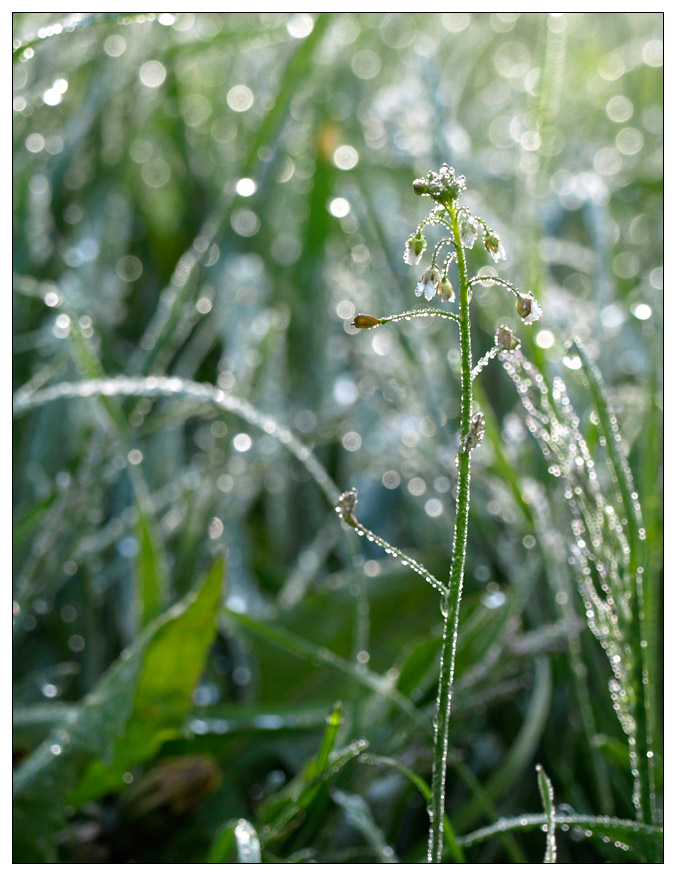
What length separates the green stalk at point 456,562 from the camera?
0.36 metres

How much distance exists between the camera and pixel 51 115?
3.23ft

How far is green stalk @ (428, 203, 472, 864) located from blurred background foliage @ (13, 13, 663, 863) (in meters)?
0.05

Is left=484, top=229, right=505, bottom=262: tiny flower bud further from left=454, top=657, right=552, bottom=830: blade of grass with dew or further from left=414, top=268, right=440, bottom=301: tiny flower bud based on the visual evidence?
left=454, top=657, right=552, bottom=830: blade of grass with dew

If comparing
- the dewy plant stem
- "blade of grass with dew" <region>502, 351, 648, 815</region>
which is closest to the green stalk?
the dewy plant stem

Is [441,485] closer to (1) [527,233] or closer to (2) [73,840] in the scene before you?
(1) [527,233]

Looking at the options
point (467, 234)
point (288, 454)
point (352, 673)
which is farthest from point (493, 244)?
point (288, 454)

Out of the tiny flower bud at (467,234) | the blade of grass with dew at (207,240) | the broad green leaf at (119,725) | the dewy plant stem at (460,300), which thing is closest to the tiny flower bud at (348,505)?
the dewy plant stem at (460,300)

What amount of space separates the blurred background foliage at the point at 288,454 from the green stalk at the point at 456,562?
0.17 feet

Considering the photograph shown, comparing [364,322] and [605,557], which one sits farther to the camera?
[605,557]

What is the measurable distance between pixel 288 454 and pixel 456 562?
461mm

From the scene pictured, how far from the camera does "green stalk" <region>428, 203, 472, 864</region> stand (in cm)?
36

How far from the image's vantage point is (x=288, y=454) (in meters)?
0.84

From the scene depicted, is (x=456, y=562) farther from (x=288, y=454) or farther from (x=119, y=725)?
(x=288, y=454)
